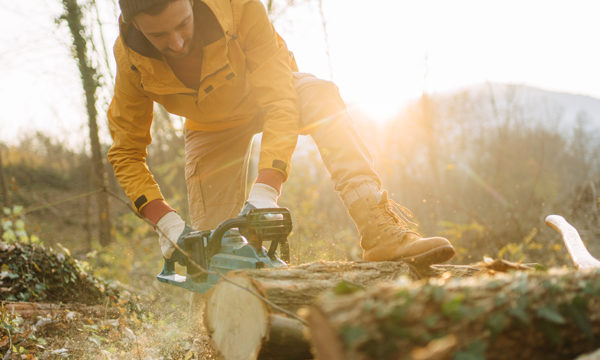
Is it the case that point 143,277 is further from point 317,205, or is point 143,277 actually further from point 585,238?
point 585,238

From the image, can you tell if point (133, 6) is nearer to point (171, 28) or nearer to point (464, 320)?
point (171, 28)

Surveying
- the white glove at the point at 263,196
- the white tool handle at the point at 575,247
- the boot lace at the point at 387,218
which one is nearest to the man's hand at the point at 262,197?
the white glove at the point at 263,196

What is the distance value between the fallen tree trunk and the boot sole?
276 mm

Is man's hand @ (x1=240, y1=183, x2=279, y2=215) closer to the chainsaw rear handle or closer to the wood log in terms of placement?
the chainsaw rear handle

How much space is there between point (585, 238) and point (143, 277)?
23.4 feet

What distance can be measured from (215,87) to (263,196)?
83cm

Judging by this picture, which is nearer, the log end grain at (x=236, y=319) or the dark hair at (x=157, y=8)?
the log end grain at (x=236, y=319)

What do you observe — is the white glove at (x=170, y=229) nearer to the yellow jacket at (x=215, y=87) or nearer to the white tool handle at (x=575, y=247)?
the yellow jacket at (x=215, y=87)

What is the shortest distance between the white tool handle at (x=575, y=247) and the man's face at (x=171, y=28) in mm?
2398

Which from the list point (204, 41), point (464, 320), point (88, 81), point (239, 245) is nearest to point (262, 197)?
point (239, 245)

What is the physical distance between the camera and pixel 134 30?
8.10ft

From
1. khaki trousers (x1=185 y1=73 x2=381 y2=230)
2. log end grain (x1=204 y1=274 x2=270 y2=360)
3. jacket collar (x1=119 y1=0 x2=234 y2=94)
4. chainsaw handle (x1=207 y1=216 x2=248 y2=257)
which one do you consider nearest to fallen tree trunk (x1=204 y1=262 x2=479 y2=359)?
log end grain (x1=204 y1=274 x2=270 y2=360)

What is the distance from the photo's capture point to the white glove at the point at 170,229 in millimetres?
2434

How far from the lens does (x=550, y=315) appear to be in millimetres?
1050
